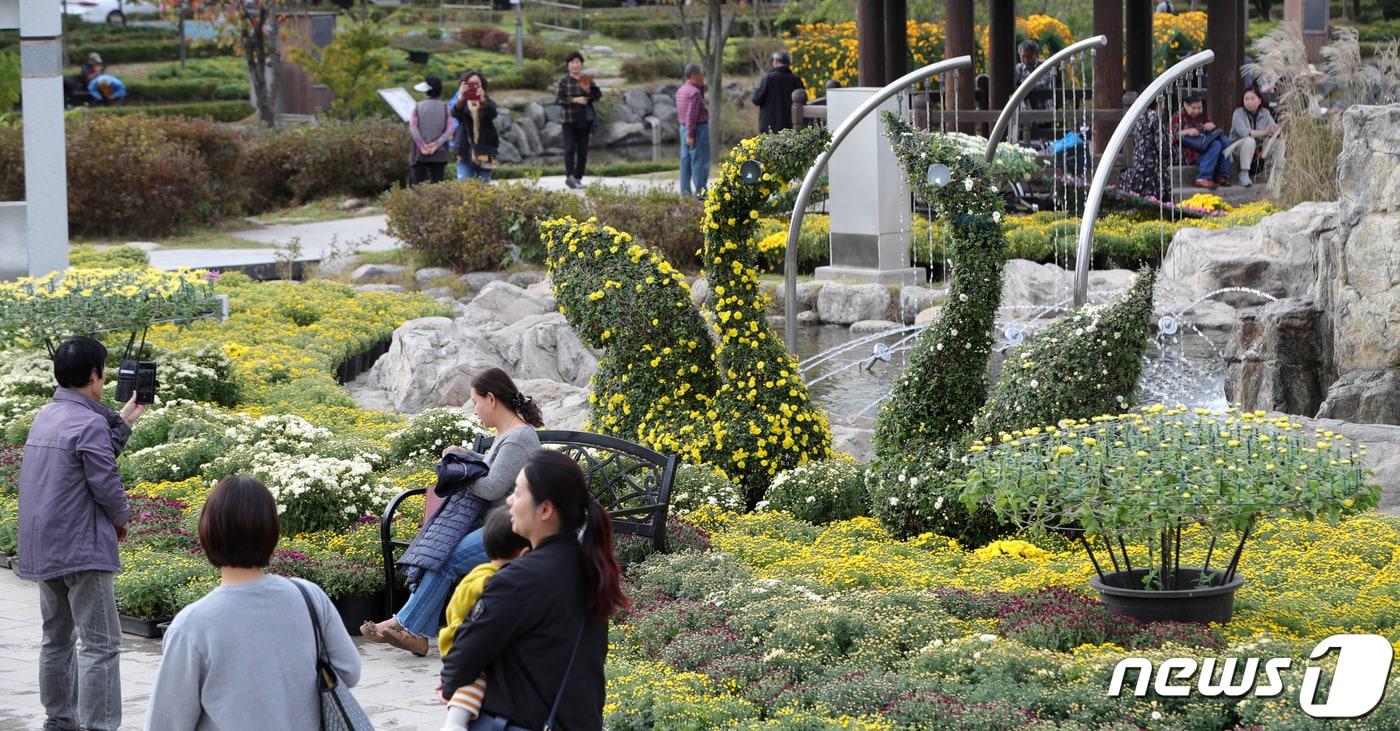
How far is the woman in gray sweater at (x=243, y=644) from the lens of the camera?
12.2 ft

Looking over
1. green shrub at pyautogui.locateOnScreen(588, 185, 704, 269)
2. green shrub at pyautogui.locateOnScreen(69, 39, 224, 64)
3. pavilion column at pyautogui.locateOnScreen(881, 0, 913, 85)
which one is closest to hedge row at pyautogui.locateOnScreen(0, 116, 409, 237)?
green shrub at pyautogui.locateOnScreen(588, 185, 704, 269)

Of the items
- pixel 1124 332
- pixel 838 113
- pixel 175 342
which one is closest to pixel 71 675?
pixel 1124 332

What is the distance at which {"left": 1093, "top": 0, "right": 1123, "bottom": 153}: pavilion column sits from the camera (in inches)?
704

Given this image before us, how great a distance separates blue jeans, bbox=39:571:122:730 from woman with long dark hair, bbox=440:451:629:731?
7.32ft

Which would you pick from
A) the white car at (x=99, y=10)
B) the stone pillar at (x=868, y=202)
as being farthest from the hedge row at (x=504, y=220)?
the white car at (x=99, y=10)

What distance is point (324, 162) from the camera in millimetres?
22719

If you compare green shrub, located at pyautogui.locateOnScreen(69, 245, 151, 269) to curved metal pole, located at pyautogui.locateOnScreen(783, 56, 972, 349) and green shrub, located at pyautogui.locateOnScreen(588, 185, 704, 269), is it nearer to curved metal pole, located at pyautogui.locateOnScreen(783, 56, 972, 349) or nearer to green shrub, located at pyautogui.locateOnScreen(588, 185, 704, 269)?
green shrub, located at pyautogui.locateOnScreen(588, 185, 704, 269)

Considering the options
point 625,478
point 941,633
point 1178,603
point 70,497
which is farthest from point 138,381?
point 1178,603

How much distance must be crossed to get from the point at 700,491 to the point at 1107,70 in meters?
11.7

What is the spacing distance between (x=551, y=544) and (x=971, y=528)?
Result: 3.97 m

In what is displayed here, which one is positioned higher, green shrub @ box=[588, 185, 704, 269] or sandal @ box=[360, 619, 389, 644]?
green shrub @ box=[588, 185, 704, 269]

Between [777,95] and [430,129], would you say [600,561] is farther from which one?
[430,129]

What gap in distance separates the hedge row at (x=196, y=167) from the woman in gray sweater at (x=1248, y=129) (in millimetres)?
9794

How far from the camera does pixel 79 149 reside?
19266mm
